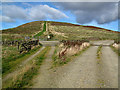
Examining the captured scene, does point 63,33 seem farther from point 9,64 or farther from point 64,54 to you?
point 9,64

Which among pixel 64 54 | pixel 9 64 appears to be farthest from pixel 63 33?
pixel 9 64

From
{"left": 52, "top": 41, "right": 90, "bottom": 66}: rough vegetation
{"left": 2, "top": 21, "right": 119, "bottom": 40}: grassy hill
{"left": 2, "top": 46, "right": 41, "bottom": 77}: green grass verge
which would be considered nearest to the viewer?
{"left": 2, "top": 46, "right": 41, "bottom": 77}: green grass verge

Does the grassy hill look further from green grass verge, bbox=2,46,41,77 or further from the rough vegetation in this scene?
green grass verge, bbox=2,46,41,77

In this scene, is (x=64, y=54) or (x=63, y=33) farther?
(x=63, y=33)

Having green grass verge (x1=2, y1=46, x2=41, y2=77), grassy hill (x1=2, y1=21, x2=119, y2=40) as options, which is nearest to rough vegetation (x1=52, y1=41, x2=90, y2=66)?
green grass verge (x1=2, y1=46, x2=41, y2=77)

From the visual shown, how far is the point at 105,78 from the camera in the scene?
6.40 metres

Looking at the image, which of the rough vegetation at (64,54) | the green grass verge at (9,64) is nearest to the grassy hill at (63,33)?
the rough vegetation at (64,54)

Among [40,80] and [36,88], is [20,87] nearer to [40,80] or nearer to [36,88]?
[36,88]

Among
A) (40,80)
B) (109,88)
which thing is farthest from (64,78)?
(109,88)

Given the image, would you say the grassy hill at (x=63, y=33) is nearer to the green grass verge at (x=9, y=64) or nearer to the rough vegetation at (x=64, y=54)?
the rough vegetation at (x=64, y=54)

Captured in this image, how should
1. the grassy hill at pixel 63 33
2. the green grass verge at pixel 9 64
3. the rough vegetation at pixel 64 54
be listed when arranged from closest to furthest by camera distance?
1. the green grass verge at pixel 9 64
2. the rough vegetation at pixel 64 54
3. the grassy hill at pixel 63 33

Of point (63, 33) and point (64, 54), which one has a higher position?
point (63, 33)

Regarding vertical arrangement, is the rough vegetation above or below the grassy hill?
below

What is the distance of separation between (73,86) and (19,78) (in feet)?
10.2
